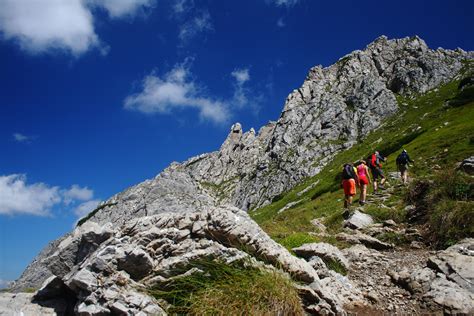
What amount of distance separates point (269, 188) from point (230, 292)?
148 meters

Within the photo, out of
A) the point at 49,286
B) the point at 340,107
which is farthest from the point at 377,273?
the point at 340,107

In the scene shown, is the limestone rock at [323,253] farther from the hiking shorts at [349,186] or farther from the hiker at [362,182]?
the hiker at [362,182]

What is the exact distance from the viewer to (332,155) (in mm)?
140000

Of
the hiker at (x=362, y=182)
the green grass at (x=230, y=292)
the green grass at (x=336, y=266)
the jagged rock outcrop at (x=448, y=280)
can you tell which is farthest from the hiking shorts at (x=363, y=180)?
the green grass at (x=230, y=292)

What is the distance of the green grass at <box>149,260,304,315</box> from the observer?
7.16 m

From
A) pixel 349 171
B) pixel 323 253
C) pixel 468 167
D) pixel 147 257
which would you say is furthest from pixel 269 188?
pixel 147 257

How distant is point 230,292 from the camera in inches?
294

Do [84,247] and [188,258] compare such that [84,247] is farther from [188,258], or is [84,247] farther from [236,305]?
[236,305]

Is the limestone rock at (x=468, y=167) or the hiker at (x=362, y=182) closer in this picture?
the limestone rock at (x=468, y=167)

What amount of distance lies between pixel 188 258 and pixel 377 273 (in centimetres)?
612

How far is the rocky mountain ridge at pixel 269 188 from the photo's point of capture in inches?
337

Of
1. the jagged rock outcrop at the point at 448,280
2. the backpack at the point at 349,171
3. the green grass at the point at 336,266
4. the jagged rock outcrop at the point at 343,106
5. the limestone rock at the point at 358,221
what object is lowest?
the jagged rock outcrop at the point at 448,280

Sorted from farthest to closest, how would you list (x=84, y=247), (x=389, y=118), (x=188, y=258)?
(x=389, y=118) < (x=84, y=247) < (x=188, y=258)

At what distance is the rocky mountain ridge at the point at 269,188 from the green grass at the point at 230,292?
0.39 metres
